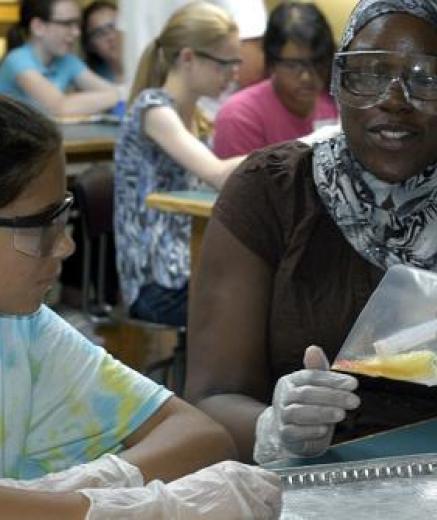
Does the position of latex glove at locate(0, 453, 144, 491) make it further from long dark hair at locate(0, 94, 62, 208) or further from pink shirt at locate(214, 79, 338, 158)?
pink shirt at locate(214, 79, 338, 158)

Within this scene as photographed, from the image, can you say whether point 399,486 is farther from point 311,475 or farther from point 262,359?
point 262,359

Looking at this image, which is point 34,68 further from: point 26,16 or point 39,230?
point 39,230

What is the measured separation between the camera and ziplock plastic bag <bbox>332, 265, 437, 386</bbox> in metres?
1.51

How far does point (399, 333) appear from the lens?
157 cm

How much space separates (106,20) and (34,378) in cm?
551

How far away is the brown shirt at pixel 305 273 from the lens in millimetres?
1838

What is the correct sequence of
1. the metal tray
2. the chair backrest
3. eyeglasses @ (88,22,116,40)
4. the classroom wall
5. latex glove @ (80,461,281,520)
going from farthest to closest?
1. eyeglasses @ (88,22,116,40)
2. the classroom wall
3. the chair backrest
4. the metal tray
5. latex glove @ (80,461,281,520)

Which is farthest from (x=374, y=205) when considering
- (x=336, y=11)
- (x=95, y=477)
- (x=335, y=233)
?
(x=336, y=11)

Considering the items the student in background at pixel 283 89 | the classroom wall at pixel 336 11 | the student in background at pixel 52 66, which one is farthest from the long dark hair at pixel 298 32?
the student in background at pixel 52 66

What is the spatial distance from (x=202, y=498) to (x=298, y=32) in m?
2.87

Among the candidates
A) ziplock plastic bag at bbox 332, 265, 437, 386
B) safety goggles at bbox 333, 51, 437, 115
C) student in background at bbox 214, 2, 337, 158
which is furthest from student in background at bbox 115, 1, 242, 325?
ziplock plastic bag at bbox 332, 265, 437, 386

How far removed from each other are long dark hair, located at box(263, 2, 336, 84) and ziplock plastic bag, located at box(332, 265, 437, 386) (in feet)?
7.79

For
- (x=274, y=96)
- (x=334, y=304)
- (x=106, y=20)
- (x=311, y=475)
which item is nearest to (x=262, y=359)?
(x=334, y=304)

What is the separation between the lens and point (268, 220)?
190 cm
